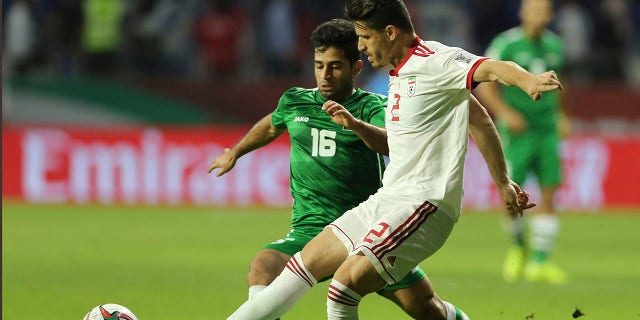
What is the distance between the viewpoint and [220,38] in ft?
65.7

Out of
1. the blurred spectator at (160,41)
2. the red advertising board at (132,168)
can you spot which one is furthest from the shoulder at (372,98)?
the blurred spectator at (160,41)

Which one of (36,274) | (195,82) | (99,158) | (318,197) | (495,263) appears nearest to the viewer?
(318,197)

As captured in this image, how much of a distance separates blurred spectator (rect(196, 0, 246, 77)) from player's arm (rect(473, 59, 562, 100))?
14631mm

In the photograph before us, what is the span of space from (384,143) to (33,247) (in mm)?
8261

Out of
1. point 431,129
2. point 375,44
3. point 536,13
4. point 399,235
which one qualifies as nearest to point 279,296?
point 399,235

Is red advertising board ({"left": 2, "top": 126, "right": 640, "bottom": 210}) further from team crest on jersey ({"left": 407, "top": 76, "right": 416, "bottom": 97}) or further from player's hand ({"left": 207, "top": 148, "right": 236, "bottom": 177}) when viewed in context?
team crest on jersey ({"left": 407, "top": 76, "right": 416, "bottom": 97})

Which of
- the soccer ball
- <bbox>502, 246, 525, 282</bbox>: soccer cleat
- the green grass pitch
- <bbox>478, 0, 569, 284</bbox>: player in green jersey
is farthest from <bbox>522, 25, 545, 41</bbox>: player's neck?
Answer: the soccer ball

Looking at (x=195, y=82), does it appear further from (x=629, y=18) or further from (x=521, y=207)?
(x=521, y=207)

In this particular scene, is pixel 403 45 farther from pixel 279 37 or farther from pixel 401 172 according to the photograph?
pixel 279 37

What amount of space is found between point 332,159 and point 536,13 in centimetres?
553

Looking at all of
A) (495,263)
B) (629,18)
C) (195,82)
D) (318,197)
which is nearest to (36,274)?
(495,263)

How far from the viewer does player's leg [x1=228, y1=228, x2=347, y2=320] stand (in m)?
6.07

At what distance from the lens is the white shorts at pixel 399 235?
5.88 m

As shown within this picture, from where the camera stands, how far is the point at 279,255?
661 cm
